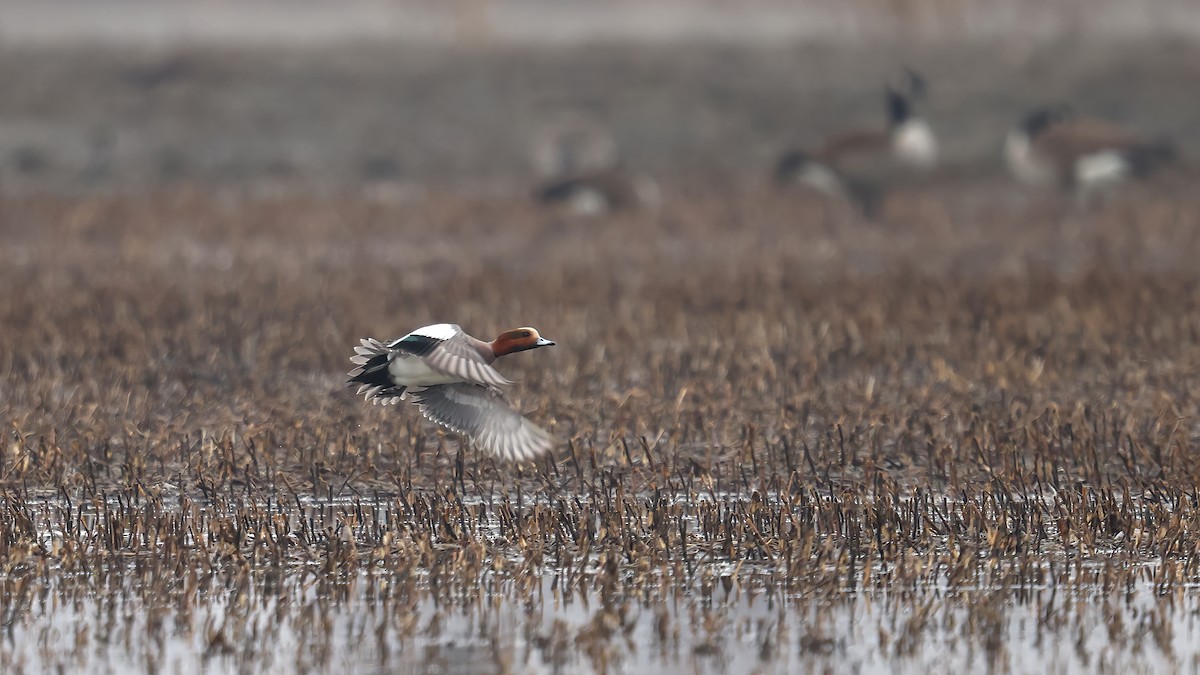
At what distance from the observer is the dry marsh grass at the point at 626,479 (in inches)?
235

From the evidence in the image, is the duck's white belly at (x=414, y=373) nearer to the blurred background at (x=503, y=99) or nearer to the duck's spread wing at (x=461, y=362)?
the duck's spread wing at (x=461, y=362)

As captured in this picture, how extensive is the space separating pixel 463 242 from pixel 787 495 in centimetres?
1274

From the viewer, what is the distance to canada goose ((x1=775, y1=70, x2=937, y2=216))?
65.9 feet

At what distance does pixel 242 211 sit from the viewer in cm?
2136

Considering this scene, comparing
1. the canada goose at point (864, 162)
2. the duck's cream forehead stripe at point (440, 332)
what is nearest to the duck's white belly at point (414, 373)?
the duck's cream forehead stripe at point (440, 332)

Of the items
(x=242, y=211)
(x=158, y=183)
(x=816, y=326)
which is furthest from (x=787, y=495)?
(x=158, y=183)

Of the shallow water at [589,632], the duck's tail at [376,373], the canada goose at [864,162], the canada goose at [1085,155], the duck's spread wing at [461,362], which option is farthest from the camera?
the canada goose at [1085,155]

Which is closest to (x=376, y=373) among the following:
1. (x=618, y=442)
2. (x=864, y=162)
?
(x=618, y=442)

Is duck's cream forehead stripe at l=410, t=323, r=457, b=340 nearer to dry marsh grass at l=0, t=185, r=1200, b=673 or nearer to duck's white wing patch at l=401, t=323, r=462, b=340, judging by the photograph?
duck's white wing patch at l=401, t=323, r=462, b=340

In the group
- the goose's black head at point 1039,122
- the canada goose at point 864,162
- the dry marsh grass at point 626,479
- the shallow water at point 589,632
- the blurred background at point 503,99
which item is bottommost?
the shallow water at point 589,632

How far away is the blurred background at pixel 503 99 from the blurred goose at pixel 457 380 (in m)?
18.1

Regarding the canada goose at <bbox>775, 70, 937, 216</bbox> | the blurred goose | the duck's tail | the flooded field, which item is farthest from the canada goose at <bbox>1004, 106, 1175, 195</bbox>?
the duck's tail

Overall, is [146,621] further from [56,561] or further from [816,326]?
[816,326]

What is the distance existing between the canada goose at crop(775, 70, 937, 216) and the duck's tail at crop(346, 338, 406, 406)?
1286 cm
